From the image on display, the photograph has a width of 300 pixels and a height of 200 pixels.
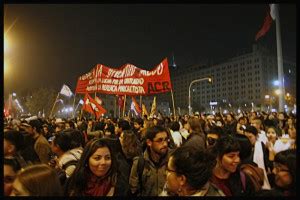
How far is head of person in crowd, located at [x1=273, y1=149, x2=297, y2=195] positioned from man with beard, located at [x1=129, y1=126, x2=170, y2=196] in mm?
1573

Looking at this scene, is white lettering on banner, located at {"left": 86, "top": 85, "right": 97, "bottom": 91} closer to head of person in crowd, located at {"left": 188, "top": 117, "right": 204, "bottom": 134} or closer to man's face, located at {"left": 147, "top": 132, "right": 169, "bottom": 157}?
head of person in crowd, located at {"left": 188, "top": 117, "right": 204, "bottom": 134}

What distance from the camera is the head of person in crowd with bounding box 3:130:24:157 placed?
5523mm

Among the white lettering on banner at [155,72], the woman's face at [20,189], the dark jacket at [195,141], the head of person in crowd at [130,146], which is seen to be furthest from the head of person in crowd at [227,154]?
the white lettering on banner at [155,72]

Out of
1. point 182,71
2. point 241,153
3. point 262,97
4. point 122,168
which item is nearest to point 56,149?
point 122,168

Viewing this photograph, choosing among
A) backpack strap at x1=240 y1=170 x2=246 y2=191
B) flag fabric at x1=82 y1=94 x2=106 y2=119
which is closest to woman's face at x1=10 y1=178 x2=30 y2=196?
backpack strap at x1=240 y1=170 x2=246 y2=191

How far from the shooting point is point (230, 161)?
430 cm

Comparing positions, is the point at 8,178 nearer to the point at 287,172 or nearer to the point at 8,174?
the point at 8,174

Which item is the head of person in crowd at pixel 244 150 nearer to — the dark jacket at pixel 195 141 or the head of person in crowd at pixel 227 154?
the head of person in crowd at pixel 227 154

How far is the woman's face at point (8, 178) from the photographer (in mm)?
3918

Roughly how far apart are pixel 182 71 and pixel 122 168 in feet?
563

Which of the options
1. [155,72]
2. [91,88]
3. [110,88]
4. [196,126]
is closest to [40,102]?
[91,88]

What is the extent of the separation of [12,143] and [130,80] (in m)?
7.48

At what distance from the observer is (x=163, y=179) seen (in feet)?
16.0

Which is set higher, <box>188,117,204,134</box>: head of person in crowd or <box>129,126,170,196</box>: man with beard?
<box>188,117,204,134</box>: head of person in crowd
